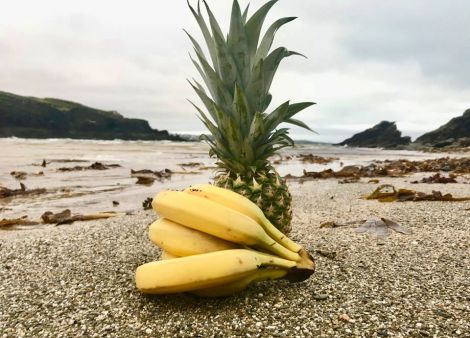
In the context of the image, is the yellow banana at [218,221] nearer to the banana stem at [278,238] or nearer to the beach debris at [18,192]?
the banana stem at [278,238]

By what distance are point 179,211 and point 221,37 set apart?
1.79m

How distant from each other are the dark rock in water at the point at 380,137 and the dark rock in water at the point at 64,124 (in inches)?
1451

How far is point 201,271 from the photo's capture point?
2080mm

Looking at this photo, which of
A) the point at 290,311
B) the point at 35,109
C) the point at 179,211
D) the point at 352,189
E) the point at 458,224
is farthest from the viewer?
the point at 35,109

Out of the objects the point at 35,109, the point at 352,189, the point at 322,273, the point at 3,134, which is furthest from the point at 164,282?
the point at 35,109

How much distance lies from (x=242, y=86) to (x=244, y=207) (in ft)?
4.72

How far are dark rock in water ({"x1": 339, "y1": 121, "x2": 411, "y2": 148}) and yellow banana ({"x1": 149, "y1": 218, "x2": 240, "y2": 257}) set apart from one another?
70.4 metres

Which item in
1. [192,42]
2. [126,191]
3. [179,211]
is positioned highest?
Result: [192,42]

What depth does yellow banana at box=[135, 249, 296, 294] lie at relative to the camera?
2.08 metres

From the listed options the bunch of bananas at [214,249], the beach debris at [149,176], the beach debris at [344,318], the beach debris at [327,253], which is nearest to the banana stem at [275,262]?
the bunch of bananas at [214,249]

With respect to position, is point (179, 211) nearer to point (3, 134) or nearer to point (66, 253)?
point (66, 253)

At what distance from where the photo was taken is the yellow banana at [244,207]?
246 cm

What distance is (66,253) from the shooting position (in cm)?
351

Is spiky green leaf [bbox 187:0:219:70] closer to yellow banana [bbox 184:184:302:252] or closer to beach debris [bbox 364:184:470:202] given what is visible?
yellow banana [bbox 184:184:302:252]
